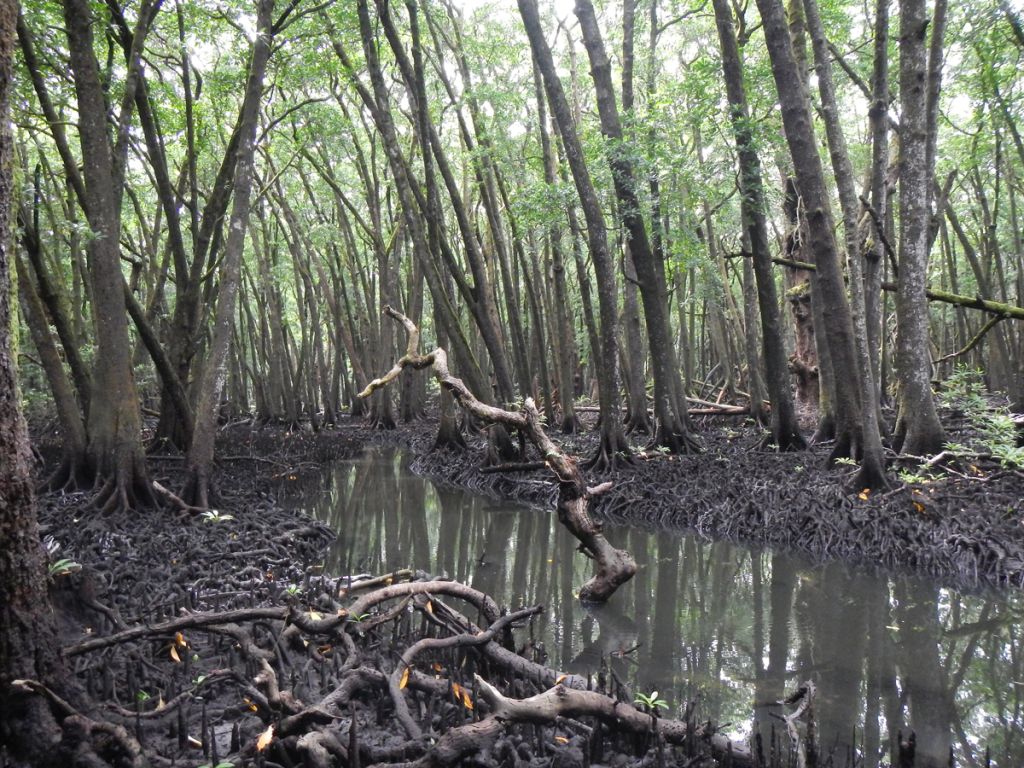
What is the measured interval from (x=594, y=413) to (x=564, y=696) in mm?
17124

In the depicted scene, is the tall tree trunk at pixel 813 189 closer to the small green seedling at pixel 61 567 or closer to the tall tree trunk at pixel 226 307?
the tall tree trunk at pixel 226 307

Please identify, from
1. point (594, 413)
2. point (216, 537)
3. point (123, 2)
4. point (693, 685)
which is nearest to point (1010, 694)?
point (693, 685)

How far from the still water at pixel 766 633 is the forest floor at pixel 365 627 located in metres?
0.53

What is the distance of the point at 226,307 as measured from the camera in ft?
27.4

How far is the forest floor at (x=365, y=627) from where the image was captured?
2.95m

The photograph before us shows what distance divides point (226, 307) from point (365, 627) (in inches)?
211

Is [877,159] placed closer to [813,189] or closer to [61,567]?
[813,189]

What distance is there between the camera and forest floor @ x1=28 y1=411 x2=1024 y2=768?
295 centimetres

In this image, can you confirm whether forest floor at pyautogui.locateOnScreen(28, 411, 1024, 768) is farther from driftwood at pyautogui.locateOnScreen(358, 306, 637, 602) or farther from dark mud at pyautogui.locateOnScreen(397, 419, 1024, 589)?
driftwood at pyautogui.locateOnScreen(358, 306, 637, 602)

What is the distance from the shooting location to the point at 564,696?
313 centimetres

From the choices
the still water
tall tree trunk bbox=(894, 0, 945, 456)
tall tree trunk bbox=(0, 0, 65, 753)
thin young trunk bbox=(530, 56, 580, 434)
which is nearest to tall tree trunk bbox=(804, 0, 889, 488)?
tall tree trunk bbox=(894, 0, 945, 456)

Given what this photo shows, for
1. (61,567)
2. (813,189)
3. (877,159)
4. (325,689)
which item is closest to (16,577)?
(61,567)

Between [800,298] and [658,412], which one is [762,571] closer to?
[658,412]

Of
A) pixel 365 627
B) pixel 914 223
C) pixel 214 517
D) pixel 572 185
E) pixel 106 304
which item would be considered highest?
pixel 572 185
